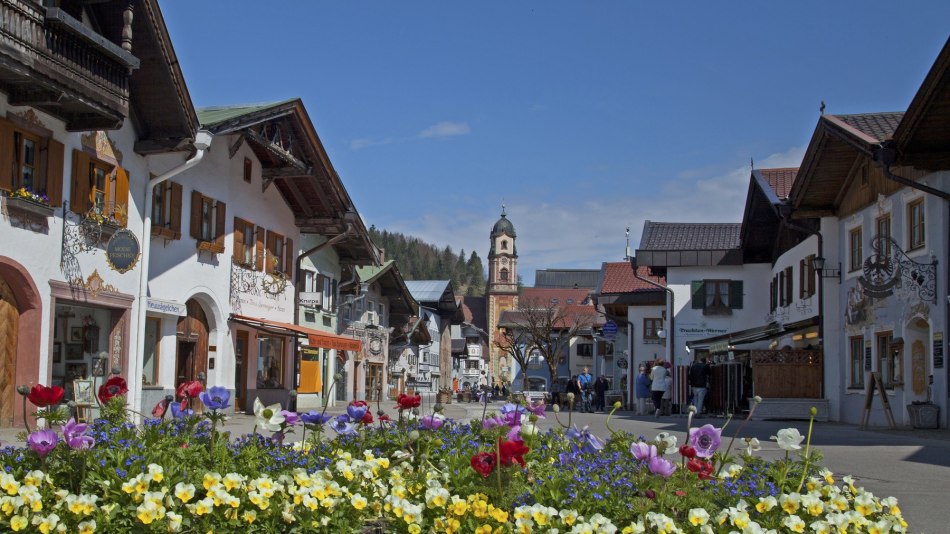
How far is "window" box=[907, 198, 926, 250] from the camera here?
72.8 feet

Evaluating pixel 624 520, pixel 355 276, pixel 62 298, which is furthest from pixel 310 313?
pixel 624 520

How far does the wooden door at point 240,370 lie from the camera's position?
2680 centimetres

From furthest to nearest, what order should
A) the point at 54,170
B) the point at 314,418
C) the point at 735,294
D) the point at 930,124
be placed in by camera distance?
1. the point at 735,294
2. the point at 930,124
3. the point at 54,170
4. the point at 314,418

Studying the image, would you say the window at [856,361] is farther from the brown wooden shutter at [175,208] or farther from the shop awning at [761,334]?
the brown wooden shutter at [175,208]

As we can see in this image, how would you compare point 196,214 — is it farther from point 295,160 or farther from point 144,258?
point 295,160

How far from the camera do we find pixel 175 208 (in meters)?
22.0

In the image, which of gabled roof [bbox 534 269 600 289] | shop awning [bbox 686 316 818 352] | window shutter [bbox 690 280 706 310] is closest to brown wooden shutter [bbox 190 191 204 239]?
Result: shop awning [bbox 686 316 818 352]

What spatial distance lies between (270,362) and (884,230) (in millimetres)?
15296

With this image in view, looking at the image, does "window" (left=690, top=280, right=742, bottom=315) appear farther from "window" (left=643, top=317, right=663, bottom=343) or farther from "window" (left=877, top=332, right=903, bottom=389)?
"window" (left=877, top=332, right=903, bottom=389)

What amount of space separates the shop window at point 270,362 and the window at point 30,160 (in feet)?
37.9

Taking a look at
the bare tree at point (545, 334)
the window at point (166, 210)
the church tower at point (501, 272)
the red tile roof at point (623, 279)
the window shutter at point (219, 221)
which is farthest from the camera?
the church tower at point (501, 272)

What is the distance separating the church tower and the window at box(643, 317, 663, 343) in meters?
86.2

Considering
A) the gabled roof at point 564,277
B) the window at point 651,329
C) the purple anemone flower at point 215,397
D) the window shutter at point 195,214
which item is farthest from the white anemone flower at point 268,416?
the gabled roof at point 564,277

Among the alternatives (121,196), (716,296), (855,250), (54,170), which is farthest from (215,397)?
(716,296)
